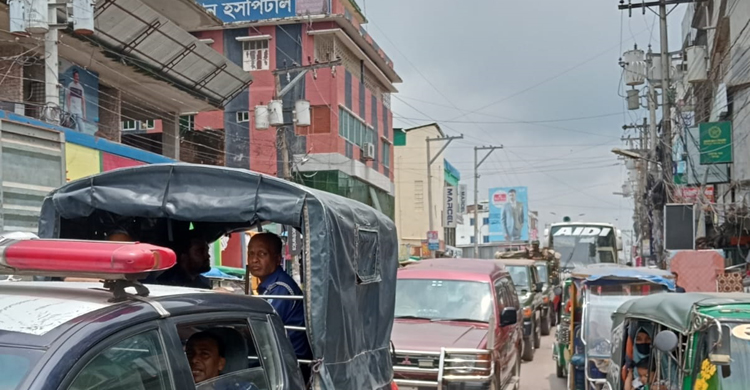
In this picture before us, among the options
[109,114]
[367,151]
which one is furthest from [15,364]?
[367,151]

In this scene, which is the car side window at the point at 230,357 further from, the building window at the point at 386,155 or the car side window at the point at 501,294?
the building window at the point at 386,155

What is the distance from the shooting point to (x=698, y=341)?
5.49 metres

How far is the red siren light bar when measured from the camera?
9.80 ft

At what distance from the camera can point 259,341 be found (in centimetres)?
416

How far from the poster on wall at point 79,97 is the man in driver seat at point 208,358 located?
1486cm

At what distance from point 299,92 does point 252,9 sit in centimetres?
544

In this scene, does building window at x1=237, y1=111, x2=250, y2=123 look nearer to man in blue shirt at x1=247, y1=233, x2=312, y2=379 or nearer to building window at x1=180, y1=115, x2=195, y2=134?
building window at x1=180, y1=115, x2=195, y2=134

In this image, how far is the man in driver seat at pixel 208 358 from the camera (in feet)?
12.9

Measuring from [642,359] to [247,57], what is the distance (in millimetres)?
34076

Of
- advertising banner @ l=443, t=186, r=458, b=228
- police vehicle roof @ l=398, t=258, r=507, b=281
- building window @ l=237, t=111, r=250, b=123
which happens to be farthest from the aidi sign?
advertising banner @ l=443, t=186, r=458, b=228

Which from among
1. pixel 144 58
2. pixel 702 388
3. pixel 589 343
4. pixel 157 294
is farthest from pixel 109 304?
pixel 144 58

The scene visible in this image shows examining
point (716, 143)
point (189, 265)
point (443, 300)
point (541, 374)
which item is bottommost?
point (541, 374)

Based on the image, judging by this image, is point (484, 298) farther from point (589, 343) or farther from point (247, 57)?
point (247, 57)

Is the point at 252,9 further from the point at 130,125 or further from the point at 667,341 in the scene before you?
the point at 667,341
